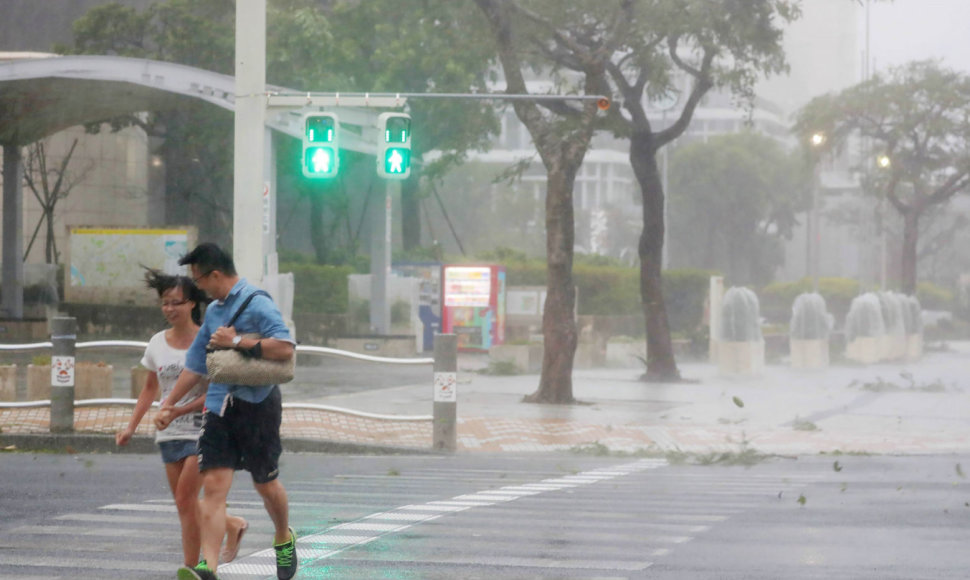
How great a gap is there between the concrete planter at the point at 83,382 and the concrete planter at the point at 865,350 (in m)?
26.4

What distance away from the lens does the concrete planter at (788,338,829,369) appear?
34.0 meters

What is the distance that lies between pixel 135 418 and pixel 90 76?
61.8ft

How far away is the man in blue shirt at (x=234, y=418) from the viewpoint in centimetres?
673

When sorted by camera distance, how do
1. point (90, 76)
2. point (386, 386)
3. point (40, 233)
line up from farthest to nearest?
point (40, 233), point (90, 76), point (386, 386)

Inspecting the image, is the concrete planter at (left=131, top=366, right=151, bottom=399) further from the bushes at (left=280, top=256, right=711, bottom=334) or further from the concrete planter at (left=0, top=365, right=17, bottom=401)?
the bushes at (left=280, top=256, right=711, bottom=334)

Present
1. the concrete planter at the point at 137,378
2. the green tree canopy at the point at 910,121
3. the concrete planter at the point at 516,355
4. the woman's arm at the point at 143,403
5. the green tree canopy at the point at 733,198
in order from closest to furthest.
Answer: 1. the woman's arm at the point at 143,403
2. the concrete planter at the point at 137,378
3. the concrete planter at the point at 516,355
4. the green tree canopy at the point at 910,121
5. the green tree canopy at the point at 733,198

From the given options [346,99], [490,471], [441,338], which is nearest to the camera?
[490,471]

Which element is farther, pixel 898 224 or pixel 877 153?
pixel 898 224

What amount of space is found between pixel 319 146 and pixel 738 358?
634 inches

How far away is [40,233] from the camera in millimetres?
43812

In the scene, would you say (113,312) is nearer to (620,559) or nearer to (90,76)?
(90,76)

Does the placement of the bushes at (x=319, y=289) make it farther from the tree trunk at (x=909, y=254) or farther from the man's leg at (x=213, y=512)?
the man's leg at (x=213, y=512)

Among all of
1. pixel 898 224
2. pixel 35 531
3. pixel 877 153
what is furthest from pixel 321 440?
pixel 898 224

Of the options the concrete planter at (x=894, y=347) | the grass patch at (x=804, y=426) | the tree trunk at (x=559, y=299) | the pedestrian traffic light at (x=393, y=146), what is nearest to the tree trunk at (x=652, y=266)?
the tree trunk at (x=559, y=299)
